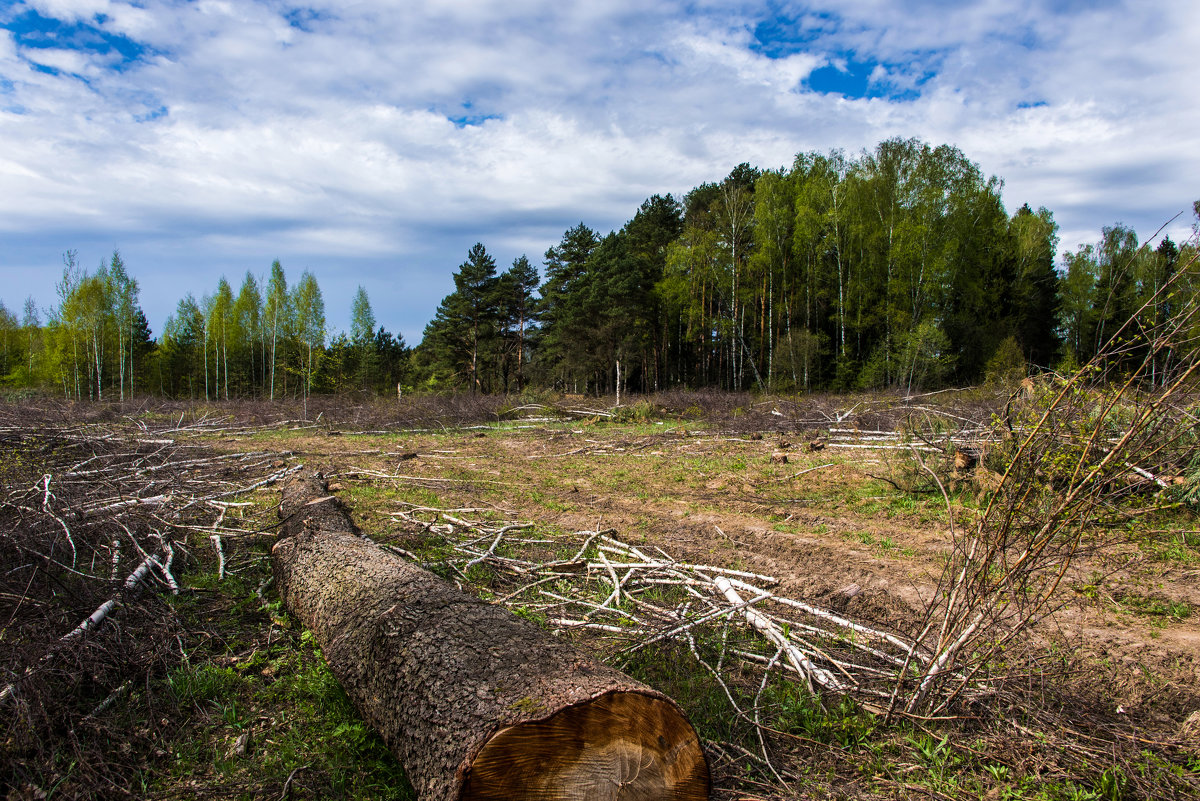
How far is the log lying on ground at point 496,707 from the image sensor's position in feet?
7.00

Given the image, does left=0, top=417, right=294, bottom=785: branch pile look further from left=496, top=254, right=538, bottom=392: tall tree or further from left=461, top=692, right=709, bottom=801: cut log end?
left=496, top=254, right=538, bottom=392: tall tree

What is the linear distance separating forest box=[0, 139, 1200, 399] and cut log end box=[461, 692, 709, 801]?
23906 millimetres

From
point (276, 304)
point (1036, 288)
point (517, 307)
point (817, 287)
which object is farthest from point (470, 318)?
point (1036, 288)

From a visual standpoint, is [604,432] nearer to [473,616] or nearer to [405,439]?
[405,439]

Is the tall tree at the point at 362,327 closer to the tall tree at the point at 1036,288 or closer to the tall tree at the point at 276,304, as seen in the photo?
the tall tree at the point at 276,304

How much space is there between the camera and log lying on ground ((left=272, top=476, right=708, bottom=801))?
213 cm

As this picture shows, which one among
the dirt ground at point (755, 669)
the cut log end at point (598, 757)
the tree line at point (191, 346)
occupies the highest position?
the tree line at point (191, 346)

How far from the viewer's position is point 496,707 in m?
2.28

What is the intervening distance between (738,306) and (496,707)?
32064 millimetres

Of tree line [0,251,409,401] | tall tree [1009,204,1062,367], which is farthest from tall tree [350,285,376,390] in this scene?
tall tree [1009,204,1062,367]

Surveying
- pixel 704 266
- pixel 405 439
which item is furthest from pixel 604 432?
pixel 704 266

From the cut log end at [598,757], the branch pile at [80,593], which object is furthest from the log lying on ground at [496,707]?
the branch pile at [80,593]

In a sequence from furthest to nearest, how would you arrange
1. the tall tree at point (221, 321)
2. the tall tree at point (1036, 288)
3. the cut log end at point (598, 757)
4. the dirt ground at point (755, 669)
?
the tall tree at point (221, 321) → the tall tree at point (1036, 288) → the dirt ground at point (755, 669) → the cut log end at point (598, 757)

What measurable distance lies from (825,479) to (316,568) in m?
7.51
